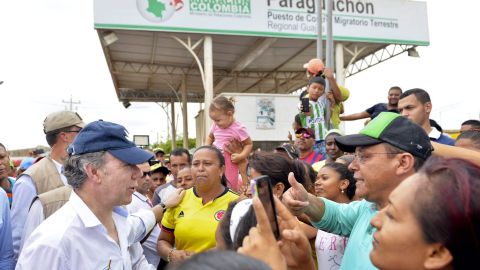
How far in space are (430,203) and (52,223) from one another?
5.65 ft

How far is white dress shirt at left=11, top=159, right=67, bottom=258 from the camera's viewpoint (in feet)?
10.00

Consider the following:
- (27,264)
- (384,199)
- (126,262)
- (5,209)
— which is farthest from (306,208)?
(5,209)

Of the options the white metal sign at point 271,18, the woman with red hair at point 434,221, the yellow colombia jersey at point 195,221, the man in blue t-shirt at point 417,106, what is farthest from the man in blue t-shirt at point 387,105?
the white metal sign at point 271,18

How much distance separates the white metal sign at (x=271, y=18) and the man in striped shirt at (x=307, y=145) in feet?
25.5

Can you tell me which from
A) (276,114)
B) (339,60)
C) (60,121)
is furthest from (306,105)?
(276,114)

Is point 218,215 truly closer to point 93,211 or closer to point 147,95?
point 93,211

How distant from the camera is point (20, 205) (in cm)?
308

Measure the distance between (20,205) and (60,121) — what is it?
0.78 m

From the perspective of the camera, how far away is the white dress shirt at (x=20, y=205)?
305cm

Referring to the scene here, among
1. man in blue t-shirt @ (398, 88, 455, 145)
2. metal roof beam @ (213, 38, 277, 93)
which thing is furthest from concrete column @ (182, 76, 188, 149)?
man in blue t-shirt @ (398, 88, 455, 145)

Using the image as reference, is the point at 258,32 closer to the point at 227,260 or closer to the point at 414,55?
the point at 414,55

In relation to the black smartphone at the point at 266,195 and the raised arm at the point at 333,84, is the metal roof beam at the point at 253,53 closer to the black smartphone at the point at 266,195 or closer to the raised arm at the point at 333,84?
the raised arm at the point at 333,84

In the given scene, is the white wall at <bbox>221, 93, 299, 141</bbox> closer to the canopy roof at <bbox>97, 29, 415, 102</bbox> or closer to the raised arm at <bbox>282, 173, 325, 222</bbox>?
the canopy roof at <bbox>97, 29, 415, 102</bbox>

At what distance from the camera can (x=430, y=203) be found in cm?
120
